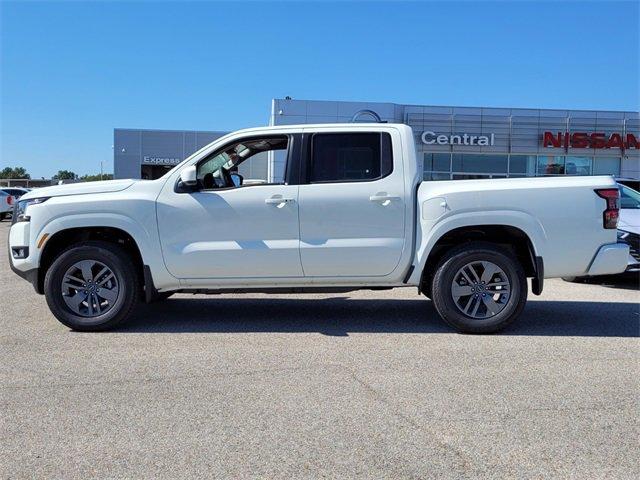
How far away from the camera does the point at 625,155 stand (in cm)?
3066

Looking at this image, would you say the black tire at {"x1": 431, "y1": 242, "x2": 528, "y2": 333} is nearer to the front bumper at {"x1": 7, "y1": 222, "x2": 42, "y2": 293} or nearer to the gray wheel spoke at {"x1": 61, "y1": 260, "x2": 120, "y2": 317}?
the gray wheel spoke at {"x1": 61, "y1": 260, "x2": 120, "y2": 317}

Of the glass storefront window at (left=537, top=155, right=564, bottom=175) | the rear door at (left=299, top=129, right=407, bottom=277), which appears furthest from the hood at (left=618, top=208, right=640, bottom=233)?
the glass storefront window at (left=537, top=155, right=564, bottom=175)

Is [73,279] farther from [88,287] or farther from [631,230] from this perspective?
[631,230]

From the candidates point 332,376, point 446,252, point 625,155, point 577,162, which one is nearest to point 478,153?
point 577,162

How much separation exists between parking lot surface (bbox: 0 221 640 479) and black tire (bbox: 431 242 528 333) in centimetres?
19

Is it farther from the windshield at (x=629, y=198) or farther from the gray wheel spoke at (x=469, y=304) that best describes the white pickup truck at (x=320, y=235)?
the windshield at (x=629, y=198)

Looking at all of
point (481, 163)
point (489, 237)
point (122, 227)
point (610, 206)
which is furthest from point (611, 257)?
point (481, 163)

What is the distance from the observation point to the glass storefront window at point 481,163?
3045 centimetres

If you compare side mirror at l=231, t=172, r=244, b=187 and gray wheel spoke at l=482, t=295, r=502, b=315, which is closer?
gray wheel spoke at l=482, t=295, r=502, b=315

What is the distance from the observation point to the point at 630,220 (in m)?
9.16

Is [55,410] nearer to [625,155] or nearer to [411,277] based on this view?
[411,277]

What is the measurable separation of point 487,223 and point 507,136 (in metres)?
26.0

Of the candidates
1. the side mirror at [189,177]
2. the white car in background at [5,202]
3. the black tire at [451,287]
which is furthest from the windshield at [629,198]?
the white car in background at [5,202]

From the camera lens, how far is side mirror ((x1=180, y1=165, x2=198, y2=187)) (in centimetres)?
581
